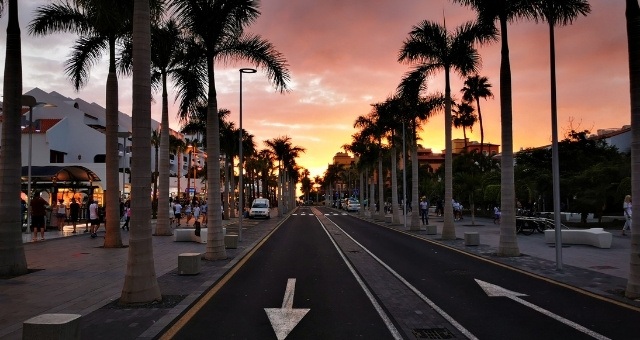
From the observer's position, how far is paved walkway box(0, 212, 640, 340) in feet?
25.3

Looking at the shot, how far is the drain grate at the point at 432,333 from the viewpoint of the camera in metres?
6.94

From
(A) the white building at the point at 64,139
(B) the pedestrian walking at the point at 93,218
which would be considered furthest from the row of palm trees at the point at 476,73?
(A) the white building at the point at 64,139

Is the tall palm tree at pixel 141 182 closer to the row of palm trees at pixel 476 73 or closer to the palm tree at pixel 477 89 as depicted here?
the row of palm trees at pixel 476 73

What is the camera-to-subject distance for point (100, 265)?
14266 mm

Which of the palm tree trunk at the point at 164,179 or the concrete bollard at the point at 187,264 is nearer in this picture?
the concrete bollard at the point at 187,264

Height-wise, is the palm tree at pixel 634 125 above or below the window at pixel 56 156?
below

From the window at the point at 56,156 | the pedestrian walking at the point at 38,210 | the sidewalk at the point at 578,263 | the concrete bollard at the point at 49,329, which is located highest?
the window at the point at 56,156

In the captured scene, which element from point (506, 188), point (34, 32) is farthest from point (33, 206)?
point (506, 188)

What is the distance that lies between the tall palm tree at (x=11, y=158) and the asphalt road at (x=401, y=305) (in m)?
5.56

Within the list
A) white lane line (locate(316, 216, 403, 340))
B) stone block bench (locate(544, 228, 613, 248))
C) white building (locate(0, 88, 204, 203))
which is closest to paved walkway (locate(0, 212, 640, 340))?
stone block bench (locate(544, 228, 613, 248))

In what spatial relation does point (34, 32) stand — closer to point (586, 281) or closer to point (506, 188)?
point (506, 188)

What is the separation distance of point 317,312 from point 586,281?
23.7 feet

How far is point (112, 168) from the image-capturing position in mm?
18750

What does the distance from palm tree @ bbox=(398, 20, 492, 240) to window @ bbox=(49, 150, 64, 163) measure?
4927 cm
